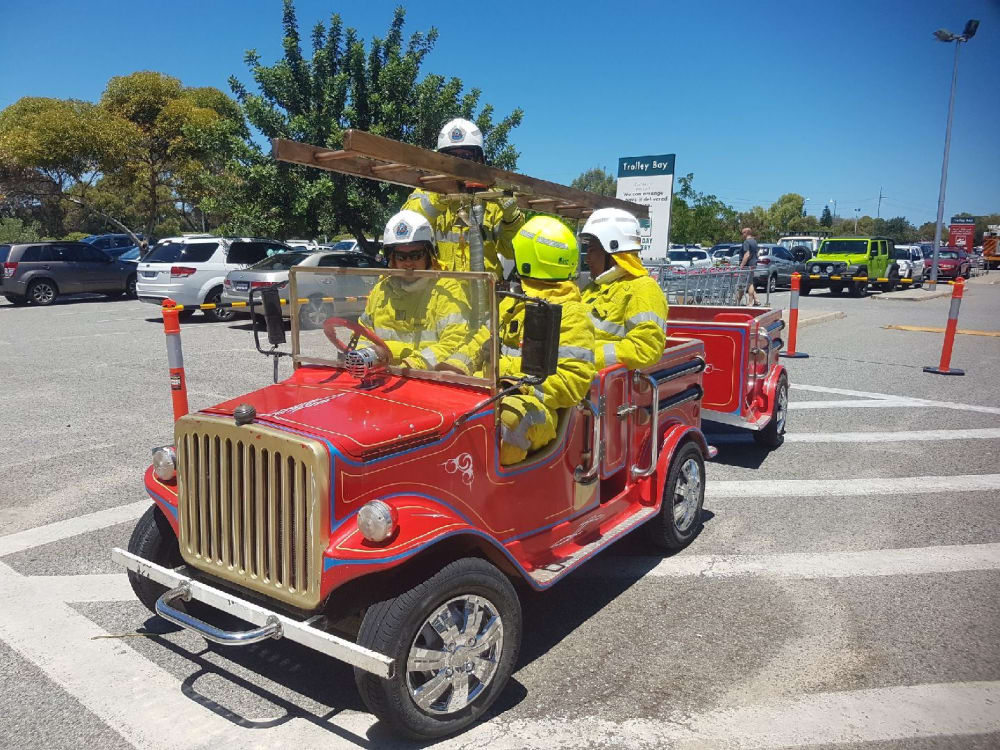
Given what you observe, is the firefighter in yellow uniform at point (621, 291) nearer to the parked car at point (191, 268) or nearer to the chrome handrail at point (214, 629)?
the chrome handrail at point (214, 629)

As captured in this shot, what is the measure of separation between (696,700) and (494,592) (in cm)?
104

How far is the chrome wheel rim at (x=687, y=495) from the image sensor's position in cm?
485

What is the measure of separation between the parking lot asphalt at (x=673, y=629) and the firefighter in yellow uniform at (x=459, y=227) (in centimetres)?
205

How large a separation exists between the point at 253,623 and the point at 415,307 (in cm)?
162

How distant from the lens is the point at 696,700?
3.26 m

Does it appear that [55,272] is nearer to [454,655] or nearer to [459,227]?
[459,227]

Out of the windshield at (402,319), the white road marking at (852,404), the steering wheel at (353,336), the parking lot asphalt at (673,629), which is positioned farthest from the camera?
the white road marking at (852,404)

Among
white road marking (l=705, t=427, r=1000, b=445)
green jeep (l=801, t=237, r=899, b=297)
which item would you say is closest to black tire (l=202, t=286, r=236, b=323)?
white road marking (l=705, t=427, r=1000, b=445)

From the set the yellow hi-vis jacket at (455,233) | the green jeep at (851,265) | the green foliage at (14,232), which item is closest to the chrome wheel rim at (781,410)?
the yellow hi-vis jacket at (455,233)

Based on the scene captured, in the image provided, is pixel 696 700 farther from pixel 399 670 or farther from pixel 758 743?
pixel 399 670

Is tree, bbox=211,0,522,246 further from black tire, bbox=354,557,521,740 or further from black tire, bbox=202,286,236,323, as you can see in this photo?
black tire, bbox=354,557,521,740

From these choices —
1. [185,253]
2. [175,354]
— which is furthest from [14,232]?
[175,354]

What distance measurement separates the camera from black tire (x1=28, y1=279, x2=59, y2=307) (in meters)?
19.8

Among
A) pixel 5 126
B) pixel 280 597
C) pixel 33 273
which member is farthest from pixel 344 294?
pixel 5 126
